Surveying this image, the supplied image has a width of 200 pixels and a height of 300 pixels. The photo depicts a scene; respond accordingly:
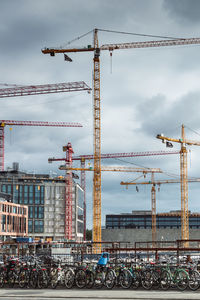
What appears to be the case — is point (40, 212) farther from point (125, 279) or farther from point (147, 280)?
point (147, 280)

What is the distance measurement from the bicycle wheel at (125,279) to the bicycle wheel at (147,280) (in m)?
0.54

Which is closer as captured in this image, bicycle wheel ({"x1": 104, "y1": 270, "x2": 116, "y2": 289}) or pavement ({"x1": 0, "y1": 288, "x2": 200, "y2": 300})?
pavement ({"x1": 0, "y1": 288, "x2": 200, "y2": 300})

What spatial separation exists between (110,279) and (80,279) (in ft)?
4.30

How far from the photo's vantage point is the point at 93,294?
674 inches

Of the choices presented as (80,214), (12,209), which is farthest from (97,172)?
(80,214)

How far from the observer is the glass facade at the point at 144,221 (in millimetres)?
168375

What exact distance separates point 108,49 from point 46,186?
63596 millimetres

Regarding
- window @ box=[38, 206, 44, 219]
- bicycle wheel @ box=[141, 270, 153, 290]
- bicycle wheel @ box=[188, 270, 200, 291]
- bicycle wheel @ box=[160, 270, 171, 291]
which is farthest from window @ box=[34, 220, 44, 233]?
bicycle wheel @ box=[188, 270, 200, 291]

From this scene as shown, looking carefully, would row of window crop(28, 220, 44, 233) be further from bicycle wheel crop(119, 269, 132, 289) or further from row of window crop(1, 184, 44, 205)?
bicycle wheel crop(119, 269, 132, 289)

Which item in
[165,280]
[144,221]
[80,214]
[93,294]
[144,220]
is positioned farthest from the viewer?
[144,221]

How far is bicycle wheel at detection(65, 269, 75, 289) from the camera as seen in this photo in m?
18.9

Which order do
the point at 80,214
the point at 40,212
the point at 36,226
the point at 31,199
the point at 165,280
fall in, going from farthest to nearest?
the point at 80,214 → the point at 31,199 → the point at 40,212 → the point at 36,226 → the point at 165,280

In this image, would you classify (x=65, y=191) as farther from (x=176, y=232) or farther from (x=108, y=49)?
(x=108, y=49)

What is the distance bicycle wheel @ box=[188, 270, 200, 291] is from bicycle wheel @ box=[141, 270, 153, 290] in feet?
5.17
